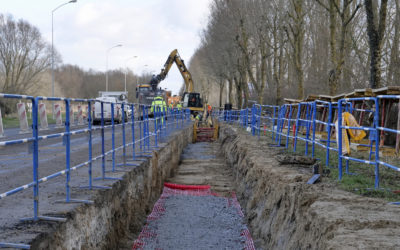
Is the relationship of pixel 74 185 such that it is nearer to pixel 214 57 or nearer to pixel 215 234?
pixel 215 234

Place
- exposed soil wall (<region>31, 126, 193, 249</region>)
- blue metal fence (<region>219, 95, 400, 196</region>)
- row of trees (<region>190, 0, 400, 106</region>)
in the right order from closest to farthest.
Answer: exposed soil wall (<region>31, 126, 193, 249</region>) < blue metal fence (<region>219, 95, 400, 196</region>) < row of trees (<region>190, 0, 400, 106</region>)

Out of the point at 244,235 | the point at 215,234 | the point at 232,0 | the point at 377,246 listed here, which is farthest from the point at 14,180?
the point at 232,0

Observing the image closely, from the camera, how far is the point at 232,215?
9789 mm

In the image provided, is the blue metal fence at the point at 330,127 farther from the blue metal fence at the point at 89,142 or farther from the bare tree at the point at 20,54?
the bare tree at the point at 20,54

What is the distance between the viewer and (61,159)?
35.6ft

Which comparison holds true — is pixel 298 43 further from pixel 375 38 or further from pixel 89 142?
pixel 89 142

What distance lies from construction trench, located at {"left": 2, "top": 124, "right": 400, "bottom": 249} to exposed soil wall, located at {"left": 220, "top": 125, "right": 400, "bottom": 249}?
0.4 inches

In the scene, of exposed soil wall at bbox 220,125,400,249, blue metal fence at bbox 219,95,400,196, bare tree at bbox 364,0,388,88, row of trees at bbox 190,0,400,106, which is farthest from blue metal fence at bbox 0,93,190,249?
row of trees at bbox 190,0,400,106

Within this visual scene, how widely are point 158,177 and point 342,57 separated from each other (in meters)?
10.5

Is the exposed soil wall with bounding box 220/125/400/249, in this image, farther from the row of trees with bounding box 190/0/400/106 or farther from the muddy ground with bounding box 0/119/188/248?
the row of trees with bounding box 190/0/400/106

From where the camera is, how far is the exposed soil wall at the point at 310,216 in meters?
4.41

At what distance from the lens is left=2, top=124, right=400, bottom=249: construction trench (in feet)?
15.2

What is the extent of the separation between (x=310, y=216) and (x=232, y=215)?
456 centimetres

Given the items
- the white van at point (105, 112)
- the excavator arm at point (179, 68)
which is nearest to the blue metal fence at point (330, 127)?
the white van at point (105, 112)
